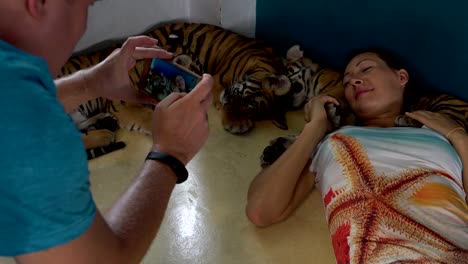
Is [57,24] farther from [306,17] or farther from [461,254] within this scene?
[306,17]

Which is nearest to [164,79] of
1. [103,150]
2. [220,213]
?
[220,213]

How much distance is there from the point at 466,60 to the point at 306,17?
28.8 inches

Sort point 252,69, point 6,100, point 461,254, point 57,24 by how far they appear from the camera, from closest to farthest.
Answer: point 6,100 < point 57,24 < point 461,254 < point 252,69

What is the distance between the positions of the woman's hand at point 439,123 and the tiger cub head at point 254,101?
0.63 m

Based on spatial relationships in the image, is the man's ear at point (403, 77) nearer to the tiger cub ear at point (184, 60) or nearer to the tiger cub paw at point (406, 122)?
the tiger cub paw at point (406, 122)

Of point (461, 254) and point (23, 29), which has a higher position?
point (23, 29)

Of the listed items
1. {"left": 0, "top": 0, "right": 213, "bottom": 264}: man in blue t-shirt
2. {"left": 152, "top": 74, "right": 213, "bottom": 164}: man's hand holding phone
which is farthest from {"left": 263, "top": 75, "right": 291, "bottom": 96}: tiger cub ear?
{"left": 0, "top": 0, "right": 213, "bottom": 264}: man in blue t-shirt

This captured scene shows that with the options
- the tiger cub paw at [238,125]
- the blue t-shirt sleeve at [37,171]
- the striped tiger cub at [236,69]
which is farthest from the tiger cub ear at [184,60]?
the blue t-shirt sleeve at [37,171]

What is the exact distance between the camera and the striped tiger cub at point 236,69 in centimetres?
212

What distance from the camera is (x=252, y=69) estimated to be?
2.27 m

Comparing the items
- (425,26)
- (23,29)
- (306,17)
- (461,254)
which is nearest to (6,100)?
(23,29)

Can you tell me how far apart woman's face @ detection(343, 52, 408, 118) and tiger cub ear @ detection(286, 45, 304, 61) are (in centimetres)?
59

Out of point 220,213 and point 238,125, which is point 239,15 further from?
point 220,213

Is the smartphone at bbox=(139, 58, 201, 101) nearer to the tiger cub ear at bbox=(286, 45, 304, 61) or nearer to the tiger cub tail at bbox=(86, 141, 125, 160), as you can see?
the tiger cub tail at bbox=(86, 141, 125, 160)
